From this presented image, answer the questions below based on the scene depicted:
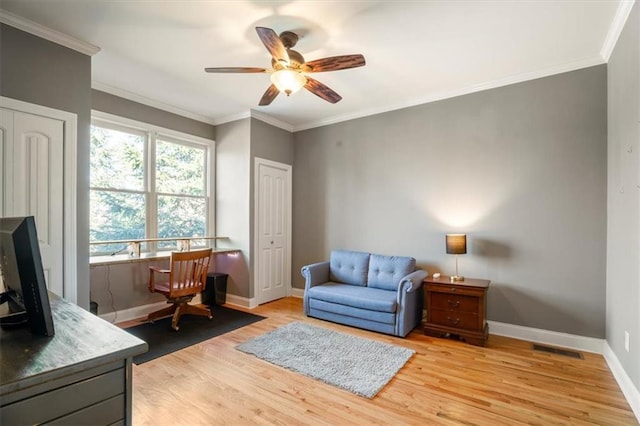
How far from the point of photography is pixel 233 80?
3480 mm

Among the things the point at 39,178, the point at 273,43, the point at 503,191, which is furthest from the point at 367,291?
the point at 39,178

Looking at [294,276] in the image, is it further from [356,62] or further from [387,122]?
[356,62]

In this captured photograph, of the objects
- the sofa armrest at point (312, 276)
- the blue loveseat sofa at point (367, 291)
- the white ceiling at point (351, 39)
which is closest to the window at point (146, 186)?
the white ceiling at point (351, 39)

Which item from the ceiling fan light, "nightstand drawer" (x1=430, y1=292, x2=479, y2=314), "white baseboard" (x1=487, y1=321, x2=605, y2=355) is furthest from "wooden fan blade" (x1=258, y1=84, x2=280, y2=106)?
"white baseboard" (x1=487, y1=321, x2=605, y2=355)

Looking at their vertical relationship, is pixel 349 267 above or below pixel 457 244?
below

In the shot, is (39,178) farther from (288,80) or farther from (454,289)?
(454,289)

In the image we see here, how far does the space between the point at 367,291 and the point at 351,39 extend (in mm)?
2681

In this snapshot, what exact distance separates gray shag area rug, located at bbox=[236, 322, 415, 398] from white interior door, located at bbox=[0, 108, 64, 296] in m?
1.80

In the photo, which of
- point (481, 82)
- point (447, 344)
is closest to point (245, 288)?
point (447, 344)

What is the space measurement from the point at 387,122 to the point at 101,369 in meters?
4.06

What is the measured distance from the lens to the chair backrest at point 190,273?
3547 millimetres

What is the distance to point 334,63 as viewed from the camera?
8.07ft

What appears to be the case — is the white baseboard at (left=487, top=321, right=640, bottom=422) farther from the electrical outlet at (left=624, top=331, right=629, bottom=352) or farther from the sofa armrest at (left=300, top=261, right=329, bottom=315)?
the sofa armrest at (left=300, top=261, right=329, bottom=315)

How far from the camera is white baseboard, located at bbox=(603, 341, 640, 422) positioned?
6.76 ft
